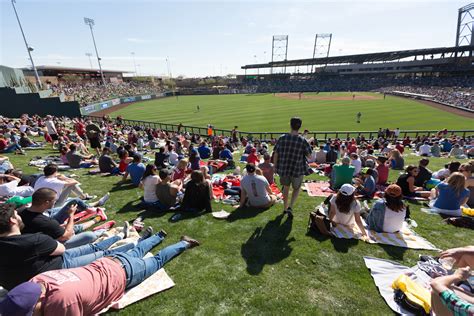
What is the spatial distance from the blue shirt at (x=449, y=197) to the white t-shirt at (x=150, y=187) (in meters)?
6.86

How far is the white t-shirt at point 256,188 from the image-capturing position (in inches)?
246

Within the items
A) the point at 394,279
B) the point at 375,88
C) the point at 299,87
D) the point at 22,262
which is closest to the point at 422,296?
the point at 394,279

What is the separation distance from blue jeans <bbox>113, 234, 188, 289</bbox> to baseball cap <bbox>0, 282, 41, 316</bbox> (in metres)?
1.28

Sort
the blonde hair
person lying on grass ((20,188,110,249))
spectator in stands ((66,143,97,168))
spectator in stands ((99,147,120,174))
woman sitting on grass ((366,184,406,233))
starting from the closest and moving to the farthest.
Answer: person lying on grass ((20,188,110,249))
woman sitting on grass ((366,184,406,233))
the blonde hair
spectator in stands ((99,147,120,174))
spectator in stands ((66,143,97,168))

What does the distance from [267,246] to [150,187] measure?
3.43 meters

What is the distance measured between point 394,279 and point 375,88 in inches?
3500

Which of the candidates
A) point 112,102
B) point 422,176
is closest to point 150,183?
point 422,176

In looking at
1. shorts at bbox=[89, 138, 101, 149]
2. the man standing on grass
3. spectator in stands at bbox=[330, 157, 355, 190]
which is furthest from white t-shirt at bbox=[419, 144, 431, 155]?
shorts at bbox=[89, 138, 101, 149]

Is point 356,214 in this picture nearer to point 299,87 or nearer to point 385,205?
point 385,205

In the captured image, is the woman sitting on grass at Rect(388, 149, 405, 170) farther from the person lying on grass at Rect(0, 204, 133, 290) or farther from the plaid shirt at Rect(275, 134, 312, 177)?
the person lying on grass at Rect(0, 204, 133, 290)

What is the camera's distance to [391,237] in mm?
4977

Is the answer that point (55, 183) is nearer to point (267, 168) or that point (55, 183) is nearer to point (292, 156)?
point (292, 156)

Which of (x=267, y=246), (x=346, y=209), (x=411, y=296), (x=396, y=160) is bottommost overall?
(x=396, y=160)

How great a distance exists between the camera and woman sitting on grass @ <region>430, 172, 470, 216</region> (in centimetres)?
572
